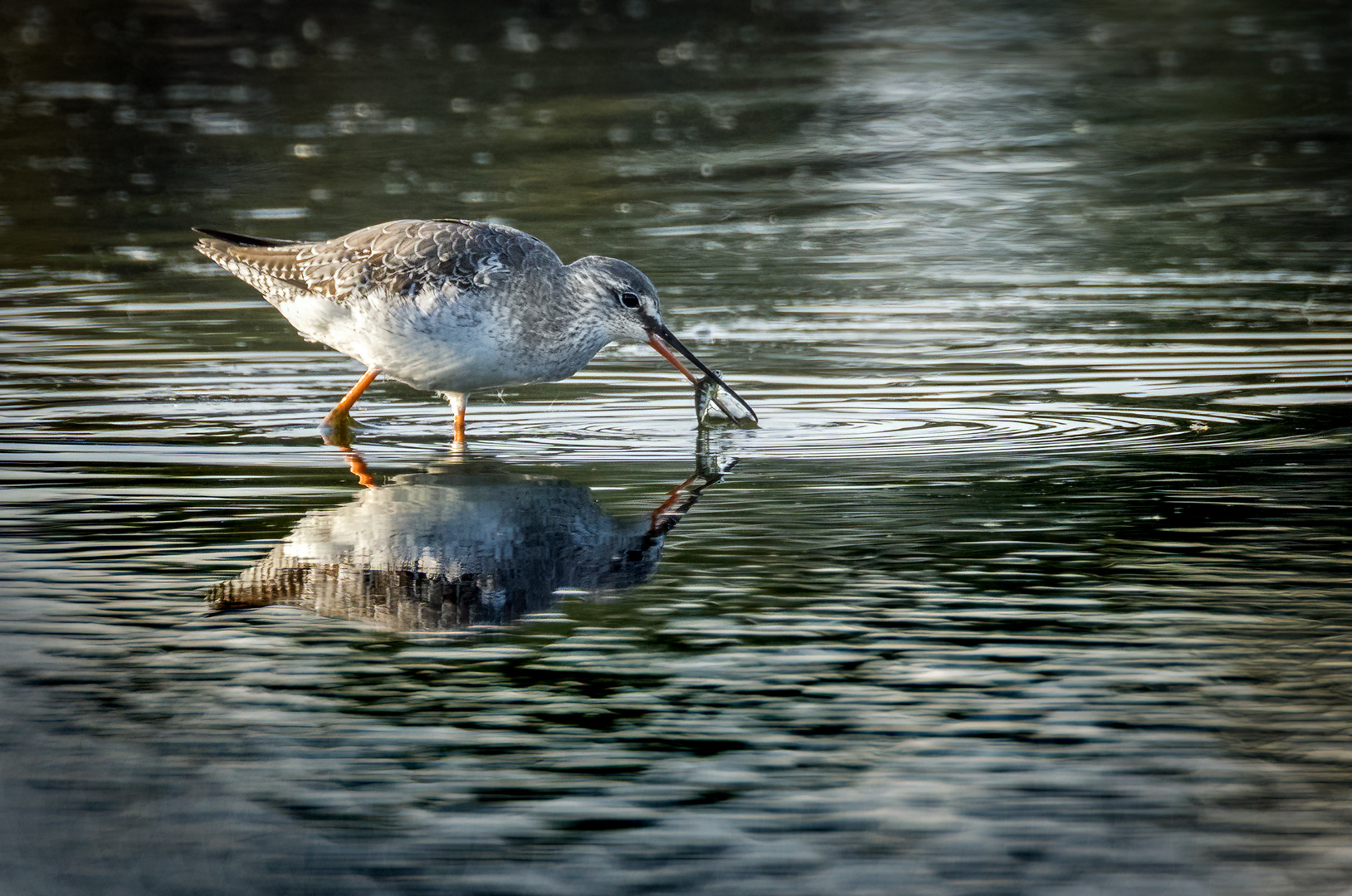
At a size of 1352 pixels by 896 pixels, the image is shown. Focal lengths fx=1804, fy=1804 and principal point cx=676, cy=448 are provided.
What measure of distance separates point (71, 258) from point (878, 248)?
663 centimetres

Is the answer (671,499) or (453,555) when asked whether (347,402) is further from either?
(453,555)

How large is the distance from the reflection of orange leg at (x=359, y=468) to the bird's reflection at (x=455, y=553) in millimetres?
48

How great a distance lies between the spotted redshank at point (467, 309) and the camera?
29.2 ft

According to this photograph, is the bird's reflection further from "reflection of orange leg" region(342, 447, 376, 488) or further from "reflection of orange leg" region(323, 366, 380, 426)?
"reflection of orange leg" region(323, 366, 380, 426)

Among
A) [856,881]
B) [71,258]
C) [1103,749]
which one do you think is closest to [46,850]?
[856,881]

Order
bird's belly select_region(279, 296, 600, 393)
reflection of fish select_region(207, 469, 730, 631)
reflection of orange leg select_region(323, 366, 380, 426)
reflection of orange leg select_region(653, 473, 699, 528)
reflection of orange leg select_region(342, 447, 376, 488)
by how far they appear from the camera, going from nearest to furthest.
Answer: reflection of fish select_region(207, 469, 730, 631)
reflection of orange leg select_region(653, 473, 699, 528)
reflection of orange leg select_region(342, 447, 376, 488)
bird's belly select_region(279, 296, 600, 393)
reflection of orange leg select_region(323, 366, 380, 426)

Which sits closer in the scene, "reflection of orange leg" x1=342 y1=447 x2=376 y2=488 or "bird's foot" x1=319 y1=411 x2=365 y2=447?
"reflection of orange leg" x1=342 y1=447 x2=376 y2=488

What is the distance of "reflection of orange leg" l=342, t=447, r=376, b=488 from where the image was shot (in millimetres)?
8102

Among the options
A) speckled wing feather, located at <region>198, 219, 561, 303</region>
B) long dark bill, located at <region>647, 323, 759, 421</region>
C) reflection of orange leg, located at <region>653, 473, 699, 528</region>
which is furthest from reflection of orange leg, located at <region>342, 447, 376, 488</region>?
long dark bill, located at <region>647, 323, 759, 421</region>

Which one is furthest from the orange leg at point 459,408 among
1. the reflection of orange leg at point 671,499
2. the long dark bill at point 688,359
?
the reflection of orange leg at point 671,499

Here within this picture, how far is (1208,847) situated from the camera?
4117mm

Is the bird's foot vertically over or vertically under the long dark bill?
under

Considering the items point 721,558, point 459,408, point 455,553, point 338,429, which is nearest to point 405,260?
point 459,408

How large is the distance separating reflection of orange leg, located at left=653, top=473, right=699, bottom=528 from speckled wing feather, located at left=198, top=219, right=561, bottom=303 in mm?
1650
